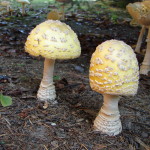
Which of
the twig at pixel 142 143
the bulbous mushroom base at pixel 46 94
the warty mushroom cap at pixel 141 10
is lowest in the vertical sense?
the twig at pixel 142 143

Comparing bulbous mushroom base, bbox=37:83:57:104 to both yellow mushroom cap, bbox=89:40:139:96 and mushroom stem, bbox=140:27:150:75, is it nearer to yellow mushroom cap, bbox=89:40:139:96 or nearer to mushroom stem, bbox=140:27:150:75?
yellow mushroom cap, bbox=89:40:139:96

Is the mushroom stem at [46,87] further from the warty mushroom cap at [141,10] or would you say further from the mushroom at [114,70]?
Result: the warty mushroom cap at [141,10]

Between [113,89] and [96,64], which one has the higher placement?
[96,64]

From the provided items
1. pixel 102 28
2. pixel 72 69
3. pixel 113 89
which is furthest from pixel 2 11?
pixel 113 89

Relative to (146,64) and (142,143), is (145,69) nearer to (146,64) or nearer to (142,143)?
(146,64)

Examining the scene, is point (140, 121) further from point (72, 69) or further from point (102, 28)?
point (102, 28)

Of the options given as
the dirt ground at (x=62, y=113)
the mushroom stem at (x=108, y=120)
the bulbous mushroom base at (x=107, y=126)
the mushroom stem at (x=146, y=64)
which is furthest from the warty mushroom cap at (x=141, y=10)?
the bulbous mushroom base at (x=107, y=126)
